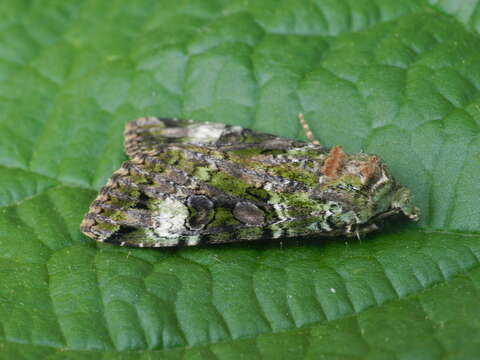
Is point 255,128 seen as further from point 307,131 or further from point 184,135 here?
point 184,135

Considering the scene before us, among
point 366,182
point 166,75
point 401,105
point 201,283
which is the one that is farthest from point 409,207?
point 166,75

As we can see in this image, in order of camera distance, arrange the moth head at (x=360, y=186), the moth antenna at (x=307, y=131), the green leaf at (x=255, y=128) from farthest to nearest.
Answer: the moth antenna at (x=307, y=131) < the moth head at (x=360, y=186) < the green leaf at (x=255, y=128)

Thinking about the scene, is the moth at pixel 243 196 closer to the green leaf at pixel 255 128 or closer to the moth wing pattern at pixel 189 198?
the moth wing pattern at pixel 189 198

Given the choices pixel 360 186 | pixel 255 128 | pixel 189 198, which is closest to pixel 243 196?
pixel 189 198

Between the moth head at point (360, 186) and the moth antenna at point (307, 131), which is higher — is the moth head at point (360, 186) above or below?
below

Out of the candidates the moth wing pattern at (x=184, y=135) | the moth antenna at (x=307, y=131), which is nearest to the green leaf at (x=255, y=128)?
the moth antenna at (x=307, y=131)

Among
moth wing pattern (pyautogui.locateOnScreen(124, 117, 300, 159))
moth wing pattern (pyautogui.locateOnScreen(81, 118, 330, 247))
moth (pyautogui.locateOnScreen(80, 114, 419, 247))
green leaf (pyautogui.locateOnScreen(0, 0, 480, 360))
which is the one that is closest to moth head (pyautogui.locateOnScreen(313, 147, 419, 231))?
moth (pyautogui.locateOnScreen(80, 114, 419, 247))

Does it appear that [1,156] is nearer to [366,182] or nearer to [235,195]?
[235,195]
